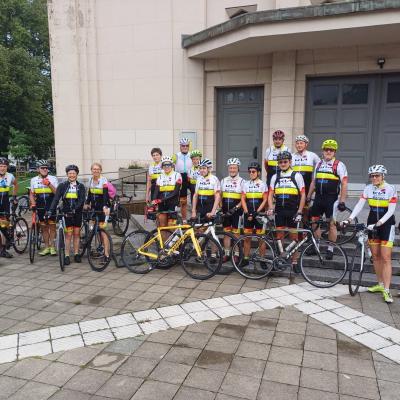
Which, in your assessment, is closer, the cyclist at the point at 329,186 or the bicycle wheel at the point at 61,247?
the cyclist at the point at 329,186

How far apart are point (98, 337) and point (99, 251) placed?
8.52 feet

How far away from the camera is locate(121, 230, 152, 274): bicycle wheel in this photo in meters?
6.11

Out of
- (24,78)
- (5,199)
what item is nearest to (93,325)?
(5,199)

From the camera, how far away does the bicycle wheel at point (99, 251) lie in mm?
6289

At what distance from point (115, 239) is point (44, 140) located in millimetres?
23136

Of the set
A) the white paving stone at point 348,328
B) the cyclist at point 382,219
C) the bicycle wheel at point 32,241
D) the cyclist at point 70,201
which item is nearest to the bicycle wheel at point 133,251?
the cyclist at point 70,201

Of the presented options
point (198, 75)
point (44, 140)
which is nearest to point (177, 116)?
point (198, 75)

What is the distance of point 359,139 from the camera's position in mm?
9938

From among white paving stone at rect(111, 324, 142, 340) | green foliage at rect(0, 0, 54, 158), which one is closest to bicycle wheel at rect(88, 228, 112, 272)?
white paving stone at rect(111, 324, 142, 340)

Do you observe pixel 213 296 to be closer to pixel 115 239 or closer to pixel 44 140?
pixel 115 239

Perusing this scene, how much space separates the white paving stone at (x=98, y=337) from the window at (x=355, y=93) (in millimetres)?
8679

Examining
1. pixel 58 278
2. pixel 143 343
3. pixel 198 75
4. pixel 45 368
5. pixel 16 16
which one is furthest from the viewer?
pixel 16 16

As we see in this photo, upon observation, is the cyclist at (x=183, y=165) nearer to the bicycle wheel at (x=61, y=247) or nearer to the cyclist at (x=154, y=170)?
the cyclist at (x=154, y=170)

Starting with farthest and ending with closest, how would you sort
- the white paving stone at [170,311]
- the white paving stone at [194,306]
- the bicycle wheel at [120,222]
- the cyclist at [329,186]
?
the bicycle wheel at [120,222] < the cyclist at [329,186] < the white paving stone at [194,306] < the white paving stone at [170,311]
